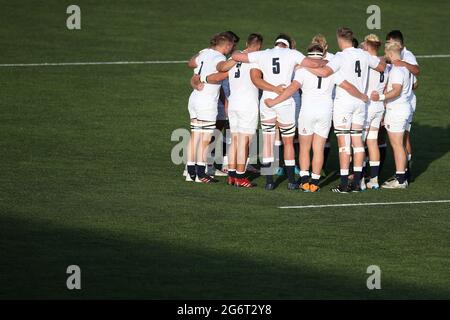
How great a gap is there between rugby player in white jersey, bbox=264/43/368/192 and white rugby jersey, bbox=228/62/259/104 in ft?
1.18

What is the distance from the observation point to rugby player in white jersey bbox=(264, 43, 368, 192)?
19.3m

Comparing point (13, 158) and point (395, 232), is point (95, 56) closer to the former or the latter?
point (13, 158)

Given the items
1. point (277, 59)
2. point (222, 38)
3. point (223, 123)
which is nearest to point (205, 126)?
point (223, 123)

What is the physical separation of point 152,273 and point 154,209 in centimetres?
341

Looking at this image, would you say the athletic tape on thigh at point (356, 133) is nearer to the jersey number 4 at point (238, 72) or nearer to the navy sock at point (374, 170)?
the navy sock at point (374, 170)

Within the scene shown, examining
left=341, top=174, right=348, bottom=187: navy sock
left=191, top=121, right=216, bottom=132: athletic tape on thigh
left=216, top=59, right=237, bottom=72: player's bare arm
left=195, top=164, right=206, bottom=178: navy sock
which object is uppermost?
left=216, top=59, right=237, bottom=72: player's bare arm

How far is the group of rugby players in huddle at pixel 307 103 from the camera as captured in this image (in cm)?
1938

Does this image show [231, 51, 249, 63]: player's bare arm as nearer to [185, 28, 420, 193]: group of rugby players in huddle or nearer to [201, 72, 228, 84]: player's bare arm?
[185, 28, 420, 193]: group of rugby players in huddle

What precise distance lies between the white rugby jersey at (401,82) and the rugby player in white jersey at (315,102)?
0.71 m

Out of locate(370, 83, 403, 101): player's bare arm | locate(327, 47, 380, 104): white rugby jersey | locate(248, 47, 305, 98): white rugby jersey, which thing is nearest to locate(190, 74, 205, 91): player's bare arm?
locate(248, 47, 305, 98): white rugby jersey

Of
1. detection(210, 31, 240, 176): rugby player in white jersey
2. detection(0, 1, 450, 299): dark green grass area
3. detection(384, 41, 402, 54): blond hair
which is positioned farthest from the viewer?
detection(210, 31, 240, 176): rugby player in white jersey

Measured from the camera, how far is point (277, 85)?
19500 millimetres

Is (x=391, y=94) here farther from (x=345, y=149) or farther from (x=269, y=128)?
(x=269, y=128)
